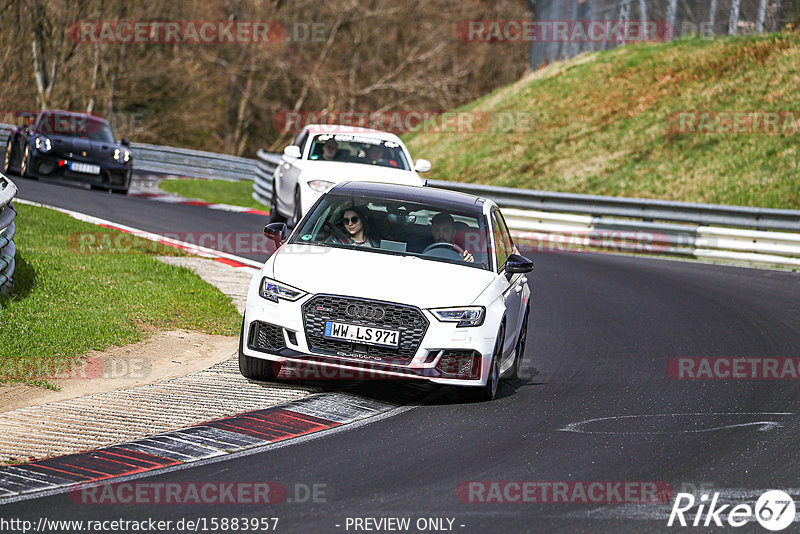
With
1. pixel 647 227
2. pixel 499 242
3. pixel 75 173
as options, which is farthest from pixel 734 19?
pixel 499 242

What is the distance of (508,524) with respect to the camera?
5.58m

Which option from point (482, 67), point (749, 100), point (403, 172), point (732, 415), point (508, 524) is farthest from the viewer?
point (482, 67)

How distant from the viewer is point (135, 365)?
29.5 feet

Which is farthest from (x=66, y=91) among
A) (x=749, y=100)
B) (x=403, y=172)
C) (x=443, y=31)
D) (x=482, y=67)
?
(x=403, y=172)

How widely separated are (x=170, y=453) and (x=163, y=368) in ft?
8.48

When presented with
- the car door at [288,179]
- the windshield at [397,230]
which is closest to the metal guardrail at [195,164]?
the car door at [288,179]

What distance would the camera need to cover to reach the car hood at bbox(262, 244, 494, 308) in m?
8.09

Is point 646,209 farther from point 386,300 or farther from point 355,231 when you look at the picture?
point 386,300

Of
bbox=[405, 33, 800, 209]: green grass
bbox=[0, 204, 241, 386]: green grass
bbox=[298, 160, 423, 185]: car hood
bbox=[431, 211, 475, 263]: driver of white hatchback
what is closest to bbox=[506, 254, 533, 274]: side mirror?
bbox=[431, 211, 475, 263]: driver of white hatchback

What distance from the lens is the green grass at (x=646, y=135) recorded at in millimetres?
28734

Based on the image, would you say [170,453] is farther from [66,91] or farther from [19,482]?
[66,91]

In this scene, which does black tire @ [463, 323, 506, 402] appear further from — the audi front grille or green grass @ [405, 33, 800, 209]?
green grass @ [405, 33, 800, 209]

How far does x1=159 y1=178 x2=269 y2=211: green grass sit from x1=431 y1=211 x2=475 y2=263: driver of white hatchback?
1611cm

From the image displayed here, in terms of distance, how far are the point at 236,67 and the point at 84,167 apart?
31658 millimetres
